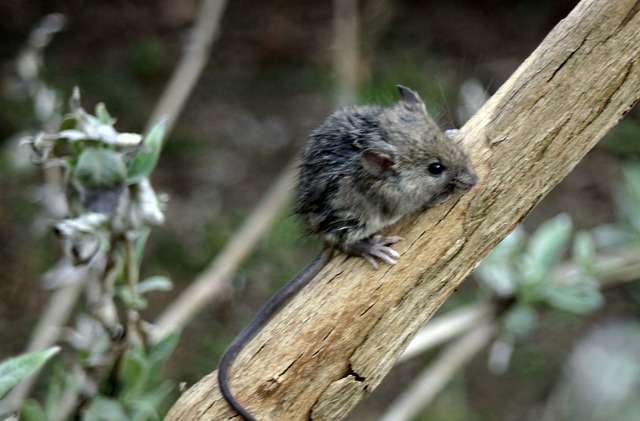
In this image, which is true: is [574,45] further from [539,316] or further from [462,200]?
[539,316]

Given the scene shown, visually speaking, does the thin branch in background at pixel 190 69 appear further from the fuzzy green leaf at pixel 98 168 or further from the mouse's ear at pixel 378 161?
the fuzzy green leaf at pixel 98 168

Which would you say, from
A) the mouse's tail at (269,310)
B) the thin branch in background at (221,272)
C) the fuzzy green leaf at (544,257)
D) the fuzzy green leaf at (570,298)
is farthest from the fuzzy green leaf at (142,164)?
the fuzzy green leaf at (570,298)

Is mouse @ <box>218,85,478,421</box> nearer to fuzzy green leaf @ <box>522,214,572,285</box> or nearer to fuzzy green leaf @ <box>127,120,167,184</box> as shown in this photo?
fuzzy green leaf @ <box>127,120,167,184</box>

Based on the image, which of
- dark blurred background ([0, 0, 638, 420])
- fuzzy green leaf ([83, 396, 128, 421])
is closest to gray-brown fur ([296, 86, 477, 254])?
fuzzy green leaf ([83, 396, 128, 421])

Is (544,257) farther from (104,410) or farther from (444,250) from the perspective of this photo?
(104,410)

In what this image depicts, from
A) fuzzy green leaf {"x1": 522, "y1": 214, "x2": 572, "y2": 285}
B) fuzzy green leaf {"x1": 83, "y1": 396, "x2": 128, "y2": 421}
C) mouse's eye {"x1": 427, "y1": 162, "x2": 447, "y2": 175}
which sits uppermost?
fuzzy green leaf {"x1": 83, "y1": 396, "x2": 128, "y2": 421}
